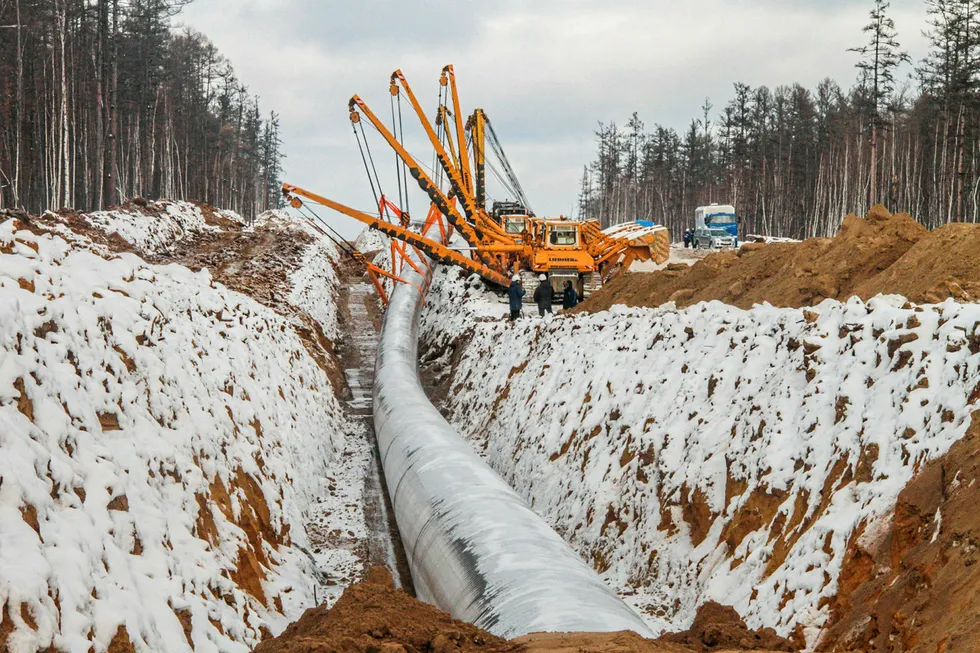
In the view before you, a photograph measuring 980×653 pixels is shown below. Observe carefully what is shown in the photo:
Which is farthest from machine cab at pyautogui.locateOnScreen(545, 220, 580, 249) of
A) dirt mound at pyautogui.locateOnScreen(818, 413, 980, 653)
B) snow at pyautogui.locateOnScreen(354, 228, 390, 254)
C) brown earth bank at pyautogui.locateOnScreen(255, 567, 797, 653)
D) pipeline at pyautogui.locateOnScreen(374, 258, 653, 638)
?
snow at pyautogui.locateOnScreen(354, 228, 390, 254)

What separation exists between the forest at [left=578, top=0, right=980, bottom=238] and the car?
6.95 m

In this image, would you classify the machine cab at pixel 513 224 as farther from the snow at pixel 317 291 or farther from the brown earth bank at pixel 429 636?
the brown earth bank at pixel 429 636

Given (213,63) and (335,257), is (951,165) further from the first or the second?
(213,63)

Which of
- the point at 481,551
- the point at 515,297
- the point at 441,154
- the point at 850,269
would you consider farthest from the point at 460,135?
the point at 481,551

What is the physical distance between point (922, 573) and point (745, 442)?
2873 mm

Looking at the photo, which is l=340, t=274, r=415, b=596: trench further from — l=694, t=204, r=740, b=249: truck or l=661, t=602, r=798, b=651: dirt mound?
l=694, t=204, r=740, b=249: truck

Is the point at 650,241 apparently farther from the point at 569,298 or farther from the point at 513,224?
the point at 569,298

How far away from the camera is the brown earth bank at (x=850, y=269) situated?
9.73 metres

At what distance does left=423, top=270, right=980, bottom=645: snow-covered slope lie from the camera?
6102 mm

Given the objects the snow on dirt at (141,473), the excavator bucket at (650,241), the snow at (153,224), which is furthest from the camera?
the excavator bucket at (650,241)

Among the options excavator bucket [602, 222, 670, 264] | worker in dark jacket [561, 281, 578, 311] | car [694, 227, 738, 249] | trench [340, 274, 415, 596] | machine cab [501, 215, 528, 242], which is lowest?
trench [340, 274, 415, 596]

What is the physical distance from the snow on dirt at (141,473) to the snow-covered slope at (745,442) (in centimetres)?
314

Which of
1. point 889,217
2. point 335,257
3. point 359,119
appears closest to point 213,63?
point 335,257

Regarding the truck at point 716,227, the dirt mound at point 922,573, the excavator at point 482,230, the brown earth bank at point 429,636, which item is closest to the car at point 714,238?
the truck at point 716,227
